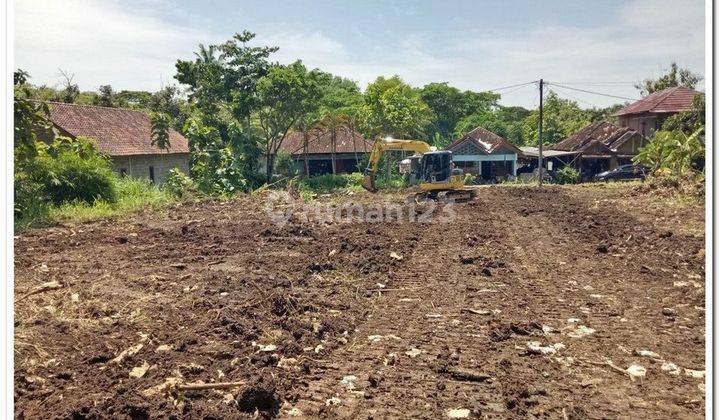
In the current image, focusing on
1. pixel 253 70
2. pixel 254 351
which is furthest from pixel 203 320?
pixel 253 70

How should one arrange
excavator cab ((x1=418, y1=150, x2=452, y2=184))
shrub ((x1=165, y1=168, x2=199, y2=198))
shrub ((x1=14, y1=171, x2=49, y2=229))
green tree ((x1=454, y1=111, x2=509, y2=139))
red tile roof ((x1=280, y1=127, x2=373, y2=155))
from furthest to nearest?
green tree ((x1=454, y1=111, x2=509, y2=139))
red tile roof ((x1=280, y1=127, x2=373, y2=155))
shrub ((x1=165, y1=168, x2=199, y2=198))
excavator cab ((x1=418, y1=150, x2=452, y2=184))
shrub ((x1=14, y1=171, x2=49, y2=229))

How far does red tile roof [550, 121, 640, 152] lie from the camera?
112 ft

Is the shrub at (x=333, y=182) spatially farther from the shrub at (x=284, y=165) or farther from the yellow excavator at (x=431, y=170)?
the yellow excavator at (x=431, y=170)

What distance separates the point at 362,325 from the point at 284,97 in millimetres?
21619

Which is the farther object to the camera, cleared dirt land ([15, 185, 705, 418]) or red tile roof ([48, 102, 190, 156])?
red tile roof ([48, 102, 190, 156])

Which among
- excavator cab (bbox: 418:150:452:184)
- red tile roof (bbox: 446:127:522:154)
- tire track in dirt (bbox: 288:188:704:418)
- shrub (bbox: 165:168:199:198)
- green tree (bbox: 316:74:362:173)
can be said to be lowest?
tire track in dirt (bbox: 288:188:704:418)

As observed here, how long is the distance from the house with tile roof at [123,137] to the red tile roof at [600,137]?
26.7m

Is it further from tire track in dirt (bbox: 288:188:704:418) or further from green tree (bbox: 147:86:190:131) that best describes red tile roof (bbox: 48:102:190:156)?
tire track in dirt (bbox: 288:188:704:418)

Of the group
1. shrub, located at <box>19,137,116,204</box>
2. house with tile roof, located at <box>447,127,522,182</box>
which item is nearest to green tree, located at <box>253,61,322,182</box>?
shrub, located at <box>19,137,116,204</box>

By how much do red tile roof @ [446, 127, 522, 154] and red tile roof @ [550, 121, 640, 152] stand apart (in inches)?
209

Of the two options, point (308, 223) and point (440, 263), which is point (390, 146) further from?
point (440, 263)

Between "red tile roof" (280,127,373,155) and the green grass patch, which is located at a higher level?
"red tile roof" (280,127,373,155)

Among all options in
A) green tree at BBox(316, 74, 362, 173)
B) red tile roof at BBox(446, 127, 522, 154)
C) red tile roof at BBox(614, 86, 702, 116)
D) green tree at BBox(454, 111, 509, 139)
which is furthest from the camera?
green tree at BBox(454, 111, 509, 139)

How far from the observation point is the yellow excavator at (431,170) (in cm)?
1850
